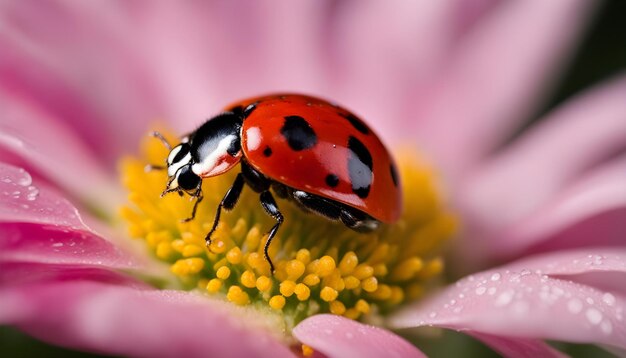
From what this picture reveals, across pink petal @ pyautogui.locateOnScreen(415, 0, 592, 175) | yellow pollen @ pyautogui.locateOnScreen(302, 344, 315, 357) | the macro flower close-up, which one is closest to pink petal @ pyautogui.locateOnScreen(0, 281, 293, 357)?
the macro flower close-up

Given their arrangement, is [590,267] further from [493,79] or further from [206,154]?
[493,79]

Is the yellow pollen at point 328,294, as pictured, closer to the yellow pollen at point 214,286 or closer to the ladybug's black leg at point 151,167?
the yellow pollen at point 214,286

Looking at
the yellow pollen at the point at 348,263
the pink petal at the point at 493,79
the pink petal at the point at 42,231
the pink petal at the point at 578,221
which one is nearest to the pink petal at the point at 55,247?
the pink petal at the point at 42,231

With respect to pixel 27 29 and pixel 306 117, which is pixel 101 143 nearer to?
pixel 27 29

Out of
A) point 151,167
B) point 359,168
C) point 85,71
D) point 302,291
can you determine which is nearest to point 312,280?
point 302,291

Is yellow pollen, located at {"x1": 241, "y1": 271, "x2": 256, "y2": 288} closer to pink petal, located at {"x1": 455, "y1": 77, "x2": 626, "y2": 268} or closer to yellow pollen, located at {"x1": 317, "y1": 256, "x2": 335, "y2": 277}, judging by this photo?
yellow pollen, located at {"x1": 317, "y1": 256, "x2": 335, "y2": 277}

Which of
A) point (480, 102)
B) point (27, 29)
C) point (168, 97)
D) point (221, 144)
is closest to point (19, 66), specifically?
point (27, 29)
